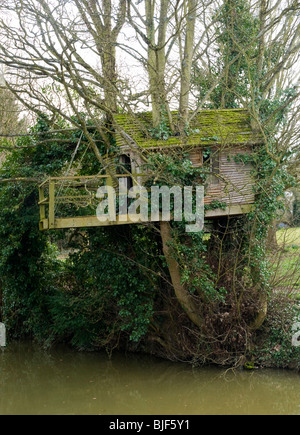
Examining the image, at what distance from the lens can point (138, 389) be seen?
470 inches

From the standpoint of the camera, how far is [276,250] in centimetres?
1308

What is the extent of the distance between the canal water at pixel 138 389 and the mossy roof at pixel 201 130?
549cm

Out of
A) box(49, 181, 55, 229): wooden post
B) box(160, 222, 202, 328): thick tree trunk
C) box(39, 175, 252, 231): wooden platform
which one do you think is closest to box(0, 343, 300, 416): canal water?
box(160, 222, 202, 328): thick tree trunk

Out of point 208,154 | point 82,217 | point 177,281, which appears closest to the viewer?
point 82,217

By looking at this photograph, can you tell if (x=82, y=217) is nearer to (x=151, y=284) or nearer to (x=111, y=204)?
(x=111, y=204)

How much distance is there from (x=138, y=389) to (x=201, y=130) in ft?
20.7

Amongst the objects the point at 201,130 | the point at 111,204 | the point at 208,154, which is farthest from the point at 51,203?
the point at 201,130

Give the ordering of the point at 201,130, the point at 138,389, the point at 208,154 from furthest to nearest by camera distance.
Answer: the point at 201,130, the point at 208,154, the point at 138,389

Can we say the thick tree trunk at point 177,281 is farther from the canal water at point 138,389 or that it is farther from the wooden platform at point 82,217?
the canal water at point 138,389

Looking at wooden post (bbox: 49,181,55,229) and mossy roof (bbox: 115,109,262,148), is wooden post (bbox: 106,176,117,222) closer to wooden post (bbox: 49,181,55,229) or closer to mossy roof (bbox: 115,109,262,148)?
mossy roof (bbox: 115,109,262,148)

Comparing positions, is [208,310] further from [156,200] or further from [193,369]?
[156,200]

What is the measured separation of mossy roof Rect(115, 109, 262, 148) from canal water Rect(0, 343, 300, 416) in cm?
549

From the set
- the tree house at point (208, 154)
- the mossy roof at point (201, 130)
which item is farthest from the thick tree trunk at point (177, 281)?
the mossy roof at point (201, 130)

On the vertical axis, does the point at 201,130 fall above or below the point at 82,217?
above
